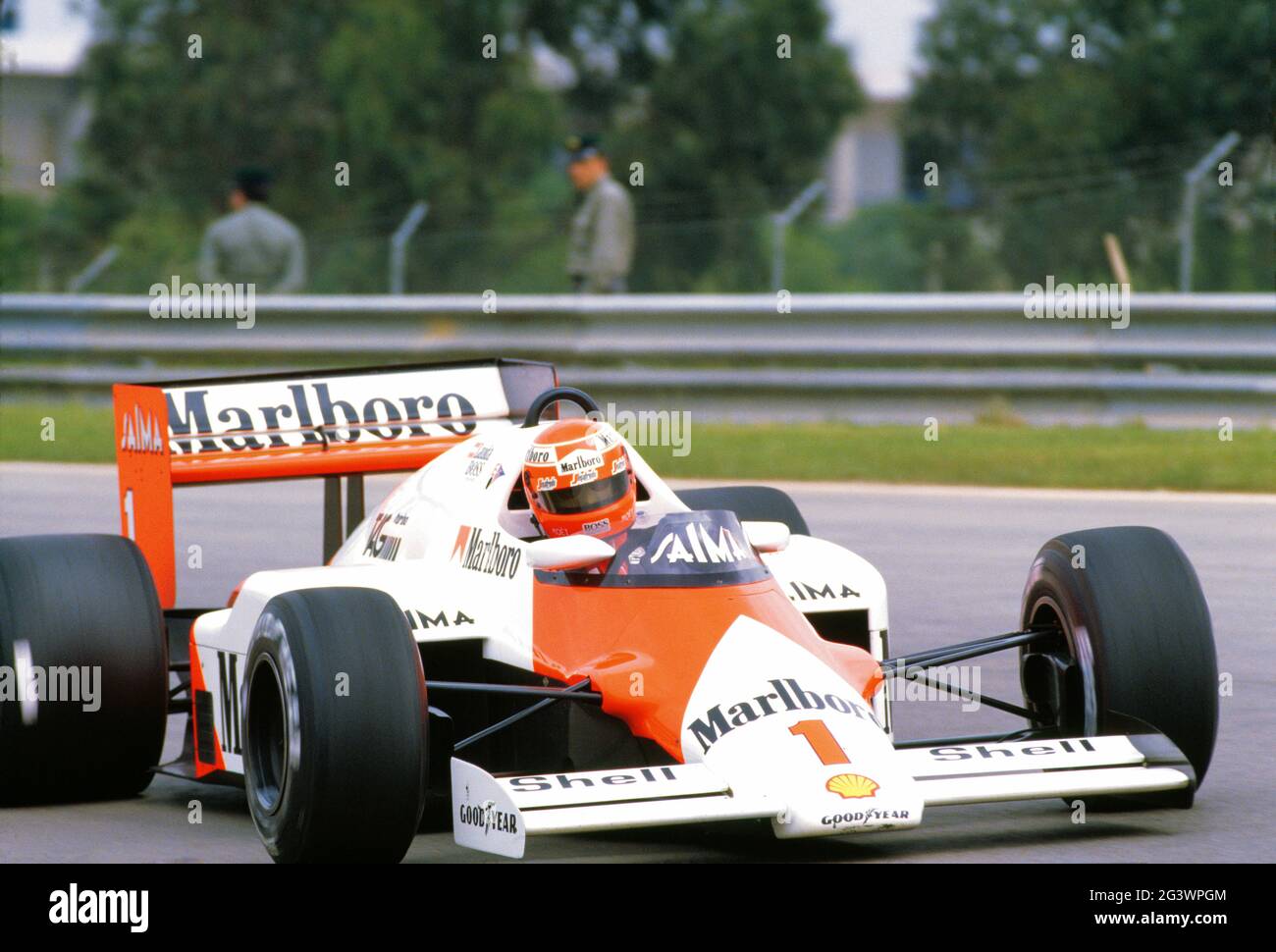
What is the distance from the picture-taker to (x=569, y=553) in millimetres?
5930

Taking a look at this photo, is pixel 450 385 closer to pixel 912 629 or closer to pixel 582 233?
pixel 912 629

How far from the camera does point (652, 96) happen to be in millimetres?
35344

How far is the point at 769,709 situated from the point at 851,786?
36cm

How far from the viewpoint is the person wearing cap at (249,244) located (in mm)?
16250

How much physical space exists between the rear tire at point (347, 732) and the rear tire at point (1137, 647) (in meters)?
1.89

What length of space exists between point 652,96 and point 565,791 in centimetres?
3081

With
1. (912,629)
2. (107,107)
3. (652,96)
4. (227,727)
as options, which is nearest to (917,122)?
(652,96)

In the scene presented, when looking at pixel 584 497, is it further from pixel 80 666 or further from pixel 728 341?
pixel 728 341

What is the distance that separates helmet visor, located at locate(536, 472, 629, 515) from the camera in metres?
6.35

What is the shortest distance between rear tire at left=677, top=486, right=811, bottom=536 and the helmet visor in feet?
5.23

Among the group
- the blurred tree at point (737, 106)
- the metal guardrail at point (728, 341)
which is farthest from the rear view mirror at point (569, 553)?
the blurred tree at point (737, 106)

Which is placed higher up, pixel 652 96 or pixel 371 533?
pixel 652 96

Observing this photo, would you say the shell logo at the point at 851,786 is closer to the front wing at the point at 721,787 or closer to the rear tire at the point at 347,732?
the front wing at the point at 721,787

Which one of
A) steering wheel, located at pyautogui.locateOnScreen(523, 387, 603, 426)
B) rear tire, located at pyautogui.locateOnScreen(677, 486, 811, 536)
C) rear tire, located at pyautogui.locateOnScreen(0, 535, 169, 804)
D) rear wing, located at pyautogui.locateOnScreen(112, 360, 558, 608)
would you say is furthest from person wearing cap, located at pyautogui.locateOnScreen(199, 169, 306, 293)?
rear tire, located at pyautogui.locateOnScreen(0, 535, 169, 804)
